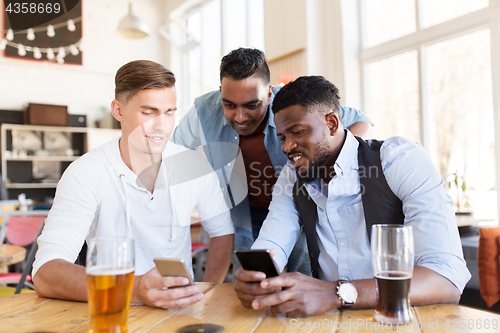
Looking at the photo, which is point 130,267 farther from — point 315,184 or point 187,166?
point 187,166

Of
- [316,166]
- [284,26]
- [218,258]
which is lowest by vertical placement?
[218,258]

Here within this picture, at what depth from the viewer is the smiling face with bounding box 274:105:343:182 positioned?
1.40 meters

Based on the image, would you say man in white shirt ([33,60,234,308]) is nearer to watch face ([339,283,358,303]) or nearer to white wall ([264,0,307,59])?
watch face ([339,283,358,303])

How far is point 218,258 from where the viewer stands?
1.65 metres

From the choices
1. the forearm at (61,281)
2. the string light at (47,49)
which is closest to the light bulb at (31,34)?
the string light at (47,49)

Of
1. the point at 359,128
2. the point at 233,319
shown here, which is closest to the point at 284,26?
the point at 359,128

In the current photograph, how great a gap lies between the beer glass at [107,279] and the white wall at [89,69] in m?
7.12

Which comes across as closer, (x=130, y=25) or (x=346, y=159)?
(x=346, y=159)

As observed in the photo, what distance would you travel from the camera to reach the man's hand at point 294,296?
91cm

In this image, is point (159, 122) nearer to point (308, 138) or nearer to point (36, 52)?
point (308, 138)

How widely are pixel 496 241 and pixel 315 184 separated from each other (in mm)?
1618

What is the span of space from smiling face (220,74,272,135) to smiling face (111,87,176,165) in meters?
0.31

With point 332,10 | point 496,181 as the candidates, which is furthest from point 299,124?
point 332,10

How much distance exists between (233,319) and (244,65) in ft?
3.88
